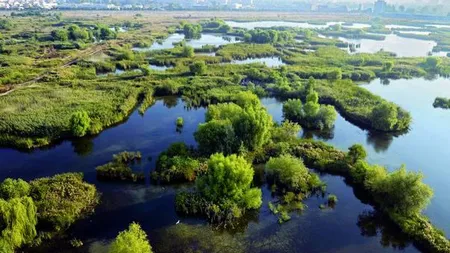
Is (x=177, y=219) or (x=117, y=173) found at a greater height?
(x=117, y=173)

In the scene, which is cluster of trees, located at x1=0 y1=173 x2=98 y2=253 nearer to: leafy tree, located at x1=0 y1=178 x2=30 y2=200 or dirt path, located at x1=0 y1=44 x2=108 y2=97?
leafy tree, located at x1=0 y1=178 x2=30 y2=200

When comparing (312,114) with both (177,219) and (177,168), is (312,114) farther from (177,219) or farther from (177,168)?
(177,219)

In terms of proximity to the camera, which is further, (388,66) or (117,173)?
(388,66)

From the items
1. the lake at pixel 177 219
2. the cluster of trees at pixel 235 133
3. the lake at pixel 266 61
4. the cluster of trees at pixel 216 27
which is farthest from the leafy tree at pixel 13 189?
the cluster of trees at pixel 216 27

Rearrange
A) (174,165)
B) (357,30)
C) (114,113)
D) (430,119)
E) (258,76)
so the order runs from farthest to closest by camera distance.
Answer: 1. (357,30)
2. (258,76)
3. (430,119)
4. (114,113)
5. (174,165)

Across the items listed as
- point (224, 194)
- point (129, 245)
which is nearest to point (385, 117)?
point (224, 194)

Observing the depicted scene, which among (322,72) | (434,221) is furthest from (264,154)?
(322,72)

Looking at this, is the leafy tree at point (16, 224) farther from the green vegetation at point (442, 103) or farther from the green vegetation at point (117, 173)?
the green vegetation at point (442, 103)

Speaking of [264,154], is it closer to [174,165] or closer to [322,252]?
[174,165]
